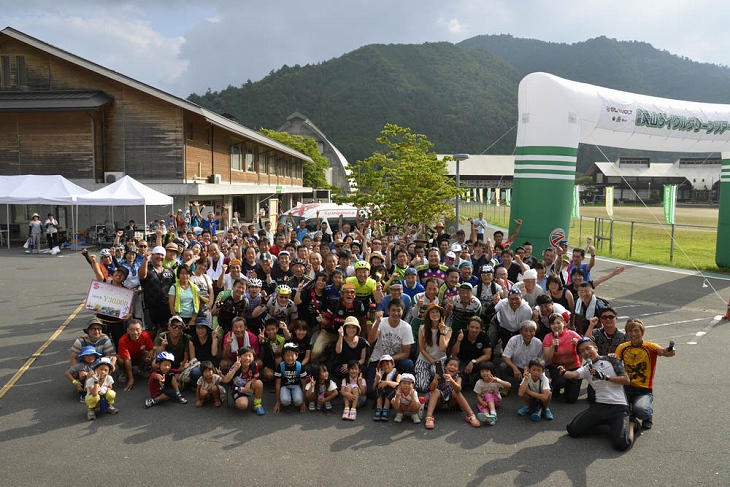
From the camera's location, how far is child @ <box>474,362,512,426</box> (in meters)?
6.62

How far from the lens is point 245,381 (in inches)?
273

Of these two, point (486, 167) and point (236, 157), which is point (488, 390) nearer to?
point (236, 157)

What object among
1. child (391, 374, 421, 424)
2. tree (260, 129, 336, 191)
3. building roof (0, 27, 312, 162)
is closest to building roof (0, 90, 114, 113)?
building roof (0, 27, 312, 162)

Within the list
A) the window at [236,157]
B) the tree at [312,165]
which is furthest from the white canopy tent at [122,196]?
the tree at [312,165]

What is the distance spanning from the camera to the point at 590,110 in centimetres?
1252

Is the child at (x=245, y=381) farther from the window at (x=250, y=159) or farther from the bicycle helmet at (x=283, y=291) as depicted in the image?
the window at (x=250, y=159)

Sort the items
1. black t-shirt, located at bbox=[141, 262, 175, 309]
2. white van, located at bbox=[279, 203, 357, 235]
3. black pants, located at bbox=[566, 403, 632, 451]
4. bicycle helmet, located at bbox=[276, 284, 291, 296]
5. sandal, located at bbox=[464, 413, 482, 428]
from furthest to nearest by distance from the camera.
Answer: white van, located at bbox=[279, 203, 357, 235] < black t-shirt, located at bbox=[141, 262, 175, 309] < bicycle helmet, located at bbox=[276, 284, 291, 296] < sandal, located at bbox=[464, 413, 482, 428] < black pants, located at bbox=[566, 403, 632, 451]

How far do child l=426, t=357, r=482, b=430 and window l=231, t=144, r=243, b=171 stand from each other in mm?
27623

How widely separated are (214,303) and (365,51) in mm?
148396

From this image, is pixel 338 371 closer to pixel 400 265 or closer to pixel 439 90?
pixel 400 265

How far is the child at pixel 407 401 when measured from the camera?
6.51 m

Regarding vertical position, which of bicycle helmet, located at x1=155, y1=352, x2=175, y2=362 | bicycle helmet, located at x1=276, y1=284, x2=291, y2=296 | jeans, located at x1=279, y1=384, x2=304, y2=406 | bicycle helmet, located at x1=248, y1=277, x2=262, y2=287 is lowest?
jeans, located at x1=279, y1=384, x2=304, y2=406

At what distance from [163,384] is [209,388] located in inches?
26.0

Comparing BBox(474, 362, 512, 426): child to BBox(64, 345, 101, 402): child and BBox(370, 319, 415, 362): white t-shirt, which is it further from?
BBox(64, 345, 101, 402): child
